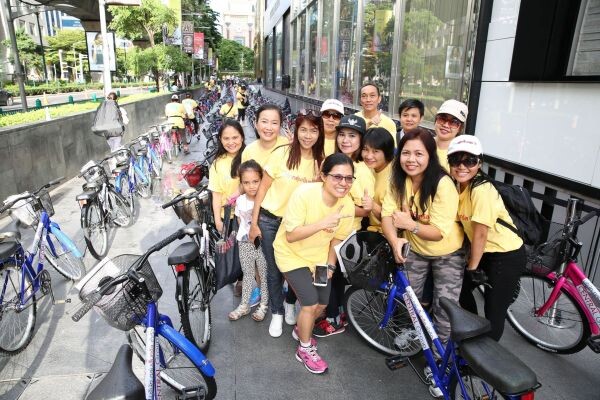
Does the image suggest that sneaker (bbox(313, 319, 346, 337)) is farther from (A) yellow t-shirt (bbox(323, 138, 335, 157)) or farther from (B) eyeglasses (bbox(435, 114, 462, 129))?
(B) eyeglasses (bbox(435, 114, 462, 129))

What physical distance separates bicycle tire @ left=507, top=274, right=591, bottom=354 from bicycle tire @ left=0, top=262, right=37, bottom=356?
160 inches

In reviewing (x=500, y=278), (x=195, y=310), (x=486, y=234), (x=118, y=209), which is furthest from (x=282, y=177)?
(x=118, y=209)

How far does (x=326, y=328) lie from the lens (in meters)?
3.62

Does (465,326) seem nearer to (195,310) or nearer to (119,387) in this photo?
(119,387)

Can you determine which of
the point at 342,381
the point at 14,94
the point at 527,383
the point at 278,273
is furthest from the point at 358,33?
the point at 14,94

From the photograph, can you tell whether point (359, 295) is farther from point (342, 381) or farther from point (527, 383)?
point (527, 383)

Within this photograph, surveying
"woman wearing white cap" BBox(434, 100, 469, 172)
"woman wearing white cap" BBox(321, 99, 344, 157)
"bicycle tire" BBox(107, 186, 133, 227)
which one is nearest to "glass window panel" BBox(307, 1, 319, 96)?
"bicycle tire" BBox(107, 186, 133, 227)

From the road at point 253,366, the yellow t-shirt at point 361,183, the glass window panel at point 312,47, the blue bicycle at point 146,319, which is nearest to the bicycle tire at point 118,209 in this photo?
the road at point 253,366

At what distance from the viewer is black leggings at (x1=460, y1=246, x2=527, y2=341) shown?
278 cm

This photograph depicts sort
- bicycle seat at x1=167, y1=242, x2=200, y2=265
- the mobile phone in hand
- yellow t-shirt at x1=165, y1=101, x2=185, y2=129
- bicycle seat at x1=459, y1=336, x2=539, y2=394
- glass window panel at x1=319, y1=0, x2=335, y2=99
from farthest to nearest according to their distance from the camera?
1. glass window panel at x1=319, y1=0, x2=335, y2=99
2. yellow t-shirt at x1=165, y1=101, x2=185, y2=129
3. the mobile phone in hand
4. bicycle seat at x1=167, y1=242, x2=200, y2=265
5. bicycle seat at x1=459, y1=336, x2=539, y2=394

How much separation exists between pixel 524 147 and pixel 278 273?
311cm

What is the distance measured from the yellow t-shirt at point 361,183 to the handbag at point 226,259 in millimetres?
1126

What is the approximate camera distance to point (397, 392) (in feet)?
9.65

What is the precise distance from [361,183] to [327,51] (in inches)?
425
